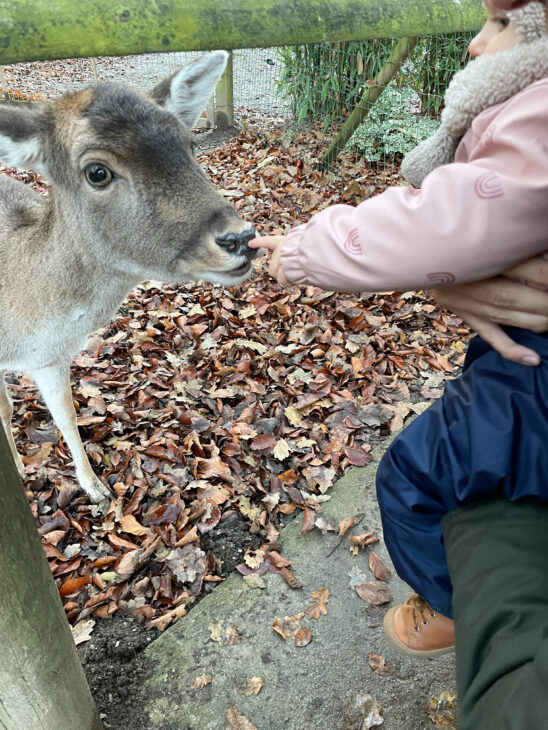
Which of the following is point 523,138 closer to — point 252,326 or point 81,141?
point 81,141

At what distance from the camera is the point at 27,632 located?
1467mm

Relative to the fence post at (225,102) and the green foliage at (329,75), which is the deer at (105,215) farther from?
the fence post at (225,102)

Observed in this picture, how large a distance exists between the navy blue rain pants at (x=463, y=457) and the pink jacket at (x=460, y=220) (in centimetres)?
28

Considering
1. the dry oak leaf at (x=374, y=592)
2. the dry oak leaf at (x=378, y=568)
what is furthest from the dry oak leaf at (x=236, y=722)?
the dry oak leaf at (x=378, y=568)

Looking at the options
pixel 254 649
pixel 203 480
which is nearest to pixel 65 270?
pixel 203 480

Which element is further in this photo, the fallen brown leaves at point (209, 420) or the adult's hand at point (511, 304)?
the fallen brown leaves at point (209, 420)

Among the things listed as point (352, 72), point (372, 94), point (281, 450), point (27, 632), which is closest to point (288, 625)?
point (281, 450)

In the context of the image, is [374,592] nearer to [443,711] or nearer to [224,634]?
[443,711]

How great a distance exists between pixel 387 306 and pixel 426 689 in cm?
324

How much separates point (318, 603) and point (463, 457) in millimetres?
1465

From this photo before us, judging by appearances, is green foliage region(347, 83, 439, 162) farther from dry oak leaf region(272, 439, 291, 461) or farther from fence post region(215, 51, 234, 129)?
dry oak leaf region(272, 439, 291, 461)

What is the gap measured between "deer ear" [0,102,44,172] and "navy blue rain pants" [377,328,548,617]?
1843 mm

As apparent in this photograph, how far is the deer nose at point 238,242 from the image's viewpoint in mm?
2113

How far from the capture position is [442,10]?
2.86 meters
